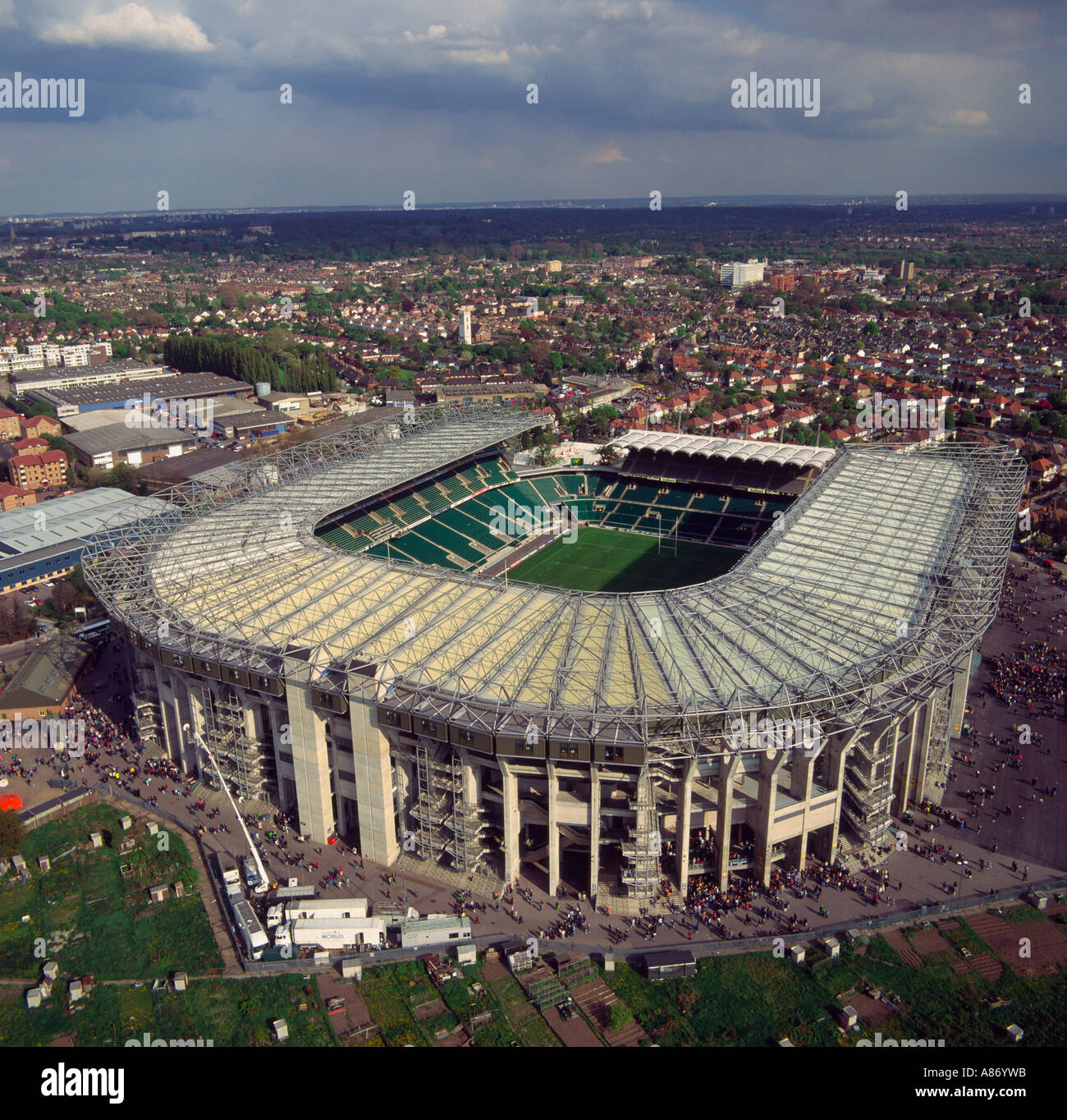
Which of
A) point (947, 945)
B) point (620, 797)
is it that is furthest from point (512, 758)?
point (947, 945)

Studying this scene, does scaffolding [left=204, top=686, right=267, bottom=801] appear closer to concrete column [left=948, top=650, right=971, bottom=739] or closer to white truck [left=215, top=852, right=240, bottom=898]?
white truck [left=215, top=852, right=240, bottom=898]

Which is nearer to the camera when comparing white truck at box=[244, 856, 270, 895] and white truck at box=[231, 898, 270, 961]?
white truck at box=[231, 898, 270, 961]

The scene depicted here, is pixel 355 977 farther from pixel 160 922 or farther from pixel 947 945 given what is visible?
pixel 947 945

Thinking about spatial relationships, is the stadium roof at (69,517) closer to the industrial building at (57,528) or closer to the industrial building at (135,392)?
the industrial building at (57,528)

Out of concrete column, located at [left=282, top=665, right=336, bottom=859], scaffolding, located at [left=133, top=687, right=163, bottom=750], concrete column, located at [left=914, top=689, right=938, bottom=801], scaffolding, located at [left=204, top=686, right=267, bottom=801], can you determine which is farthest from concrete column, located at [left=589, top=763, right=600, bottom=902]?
scaffolding, located at [left=133, top=687, right=163, bottom=750]

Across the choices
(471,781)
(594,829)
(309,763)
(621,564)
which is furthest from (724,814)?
(621,564)

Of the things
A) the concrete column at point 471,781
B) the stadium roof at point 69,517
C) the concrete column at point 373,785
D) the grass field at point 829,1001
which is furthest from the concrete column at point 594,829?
the stadium roof at point 69,517
